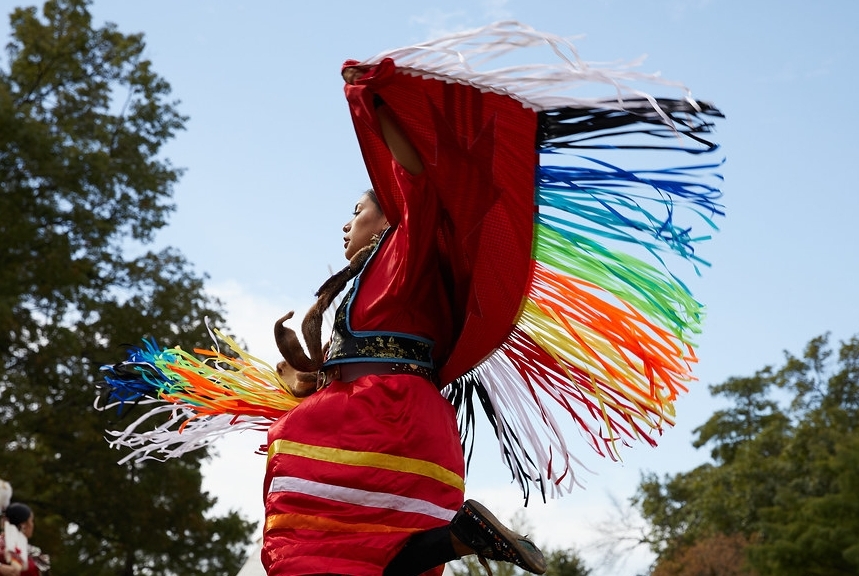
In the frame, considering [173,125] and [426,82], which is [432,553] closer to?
[426,82]

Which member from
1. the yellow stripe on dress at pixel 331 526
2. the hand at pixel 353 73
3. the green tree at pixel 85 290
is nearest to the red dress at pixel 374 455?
the yellow stripe on dress at pixel 331 526

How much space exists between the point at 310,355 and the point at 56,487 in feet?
52.1

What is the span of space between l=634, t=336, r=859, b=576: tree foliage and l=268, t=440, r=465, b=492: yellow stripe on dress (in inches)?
614

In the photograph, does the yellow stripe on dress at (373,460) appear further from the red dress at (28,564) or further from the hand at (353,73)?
the red dress at (28,564)

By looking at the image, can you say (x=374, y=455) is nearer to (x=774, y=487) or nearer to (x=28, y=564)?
(x=28, y=564)

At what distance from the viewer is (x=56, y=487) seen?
18.1m

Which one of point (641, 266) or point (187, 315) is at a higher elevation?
point (187, 315)

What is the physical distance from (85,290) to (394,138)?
596 inches

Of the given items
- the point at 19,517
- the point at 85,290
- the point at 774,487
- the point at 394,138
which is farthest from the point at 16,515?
the point at 774,487

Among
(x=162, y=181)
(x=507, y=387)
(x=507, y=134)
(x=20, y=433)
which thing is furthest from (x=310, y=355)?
(x=162, y=181)

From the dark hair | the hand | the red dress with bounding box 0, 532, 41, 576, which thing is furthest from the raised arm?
the dark hair

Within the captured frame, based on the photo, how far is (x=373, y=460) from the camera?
3.05m

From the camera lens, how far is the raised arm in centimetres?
296

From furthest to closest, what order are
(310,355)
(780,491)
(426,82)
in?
(780,491), (310,355), (426,82)
